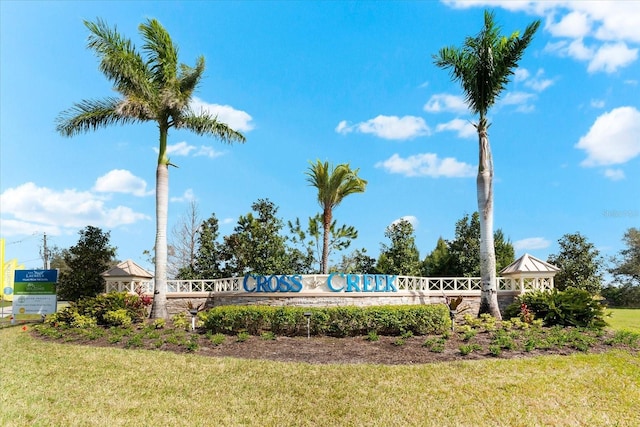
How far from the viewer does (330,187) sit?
2469 cm

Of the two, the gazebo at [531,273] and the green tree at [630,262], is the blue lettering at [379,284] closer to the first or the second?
the gazebo at [531,273]

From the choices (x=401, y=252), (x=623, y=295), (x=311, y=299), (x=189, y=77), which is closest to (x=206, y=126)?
(x=189, y=77)

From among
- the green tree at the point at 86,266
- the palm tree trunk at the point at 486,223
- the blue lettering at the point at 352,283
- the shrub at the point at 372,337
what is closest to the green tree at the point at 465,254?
the palm tree trunk at the point at 486,223

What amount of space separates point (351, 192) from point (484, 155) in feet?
25.2

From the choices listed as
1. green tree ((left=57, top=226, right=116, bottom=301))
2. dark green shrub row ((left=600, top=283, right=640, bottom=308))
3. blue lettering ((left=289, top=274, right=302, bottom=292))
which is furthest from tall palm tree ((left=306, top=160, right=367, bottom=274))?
dark green shrub row ((left=600, top=283, right=640, bottom=308))

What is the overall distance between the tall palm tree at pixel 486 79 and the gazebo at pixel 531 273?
3682mm

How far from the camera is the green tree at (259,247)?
89.6ft

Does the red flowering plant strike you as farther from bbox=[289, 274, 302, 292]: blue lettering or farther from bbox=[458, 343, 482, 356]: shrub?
bbox=[289, 274, 302, 292]: blue lettering

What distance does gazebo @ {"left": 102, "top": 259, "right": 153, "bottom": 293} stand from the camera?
22348mm

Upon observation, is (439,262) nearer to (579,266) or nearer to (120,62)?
(579,266)

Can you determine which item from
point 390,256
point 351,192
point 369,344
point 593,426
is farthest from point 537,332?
point 390,256

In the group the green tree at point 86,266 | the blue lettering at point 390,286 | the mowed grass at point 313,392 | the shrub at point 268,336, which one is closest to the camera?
the mowed grass at point 313,392

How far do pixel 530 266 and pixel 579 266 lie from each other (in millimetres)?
9316

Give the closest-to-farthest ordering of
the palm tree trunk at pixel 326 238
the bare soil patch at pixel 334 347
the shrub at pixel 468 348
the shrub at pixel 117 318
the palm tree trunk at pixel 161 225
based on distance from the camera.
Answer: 1. the bare soil patch at pixel 334 347
2. the shrub at pixel 468 348
3. the shrub at pixel 117 318
4. the palm tree trunk at pixel 161 225
5. the palm tree trunk at pixel 326 238
